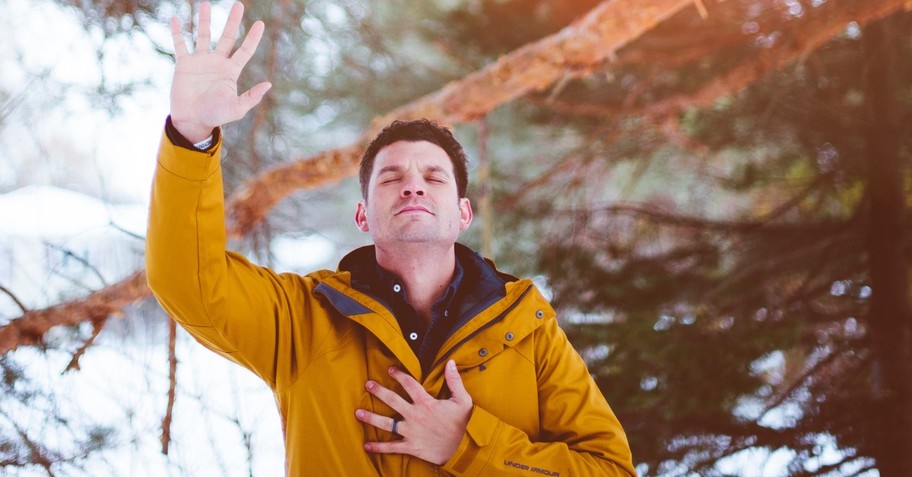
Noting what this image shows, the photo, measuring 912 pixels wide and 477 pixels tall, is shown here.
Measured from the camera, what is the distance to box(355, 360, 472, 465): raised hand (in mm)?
1338

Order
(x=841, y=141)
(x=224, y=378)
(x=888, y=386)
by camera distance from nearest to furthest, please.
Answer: (x=224, y=378), (x=888, y=386), (x=841, y=141)

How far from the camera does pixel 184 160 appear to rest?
1191 millimetres

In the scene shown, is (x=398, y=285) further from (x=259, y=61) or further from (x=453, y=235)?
(x=259, y=61)

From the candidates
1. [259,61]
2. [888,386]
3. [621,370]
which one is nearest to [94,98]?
[259,61]

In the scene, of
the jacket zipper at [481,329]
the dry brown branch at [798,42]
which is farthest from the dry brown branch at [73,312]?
the dry brown branch at [798,42]

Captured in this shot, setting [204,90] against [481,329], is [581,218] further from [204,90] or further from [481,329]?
[204,90]

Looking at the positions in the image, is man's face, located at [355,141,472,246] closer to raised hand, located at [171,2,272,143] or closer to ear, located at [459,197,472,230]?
ear, located at [459,197,472,230]

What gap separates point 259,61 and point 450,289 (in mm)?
1863

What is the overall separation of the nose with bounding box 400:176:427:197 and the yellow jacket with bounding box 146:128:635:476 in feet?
0.71

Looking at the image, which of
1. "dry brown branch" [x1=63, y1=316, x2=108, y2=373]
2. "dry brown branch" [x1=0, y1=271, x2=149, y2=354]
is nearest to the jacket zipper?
"dry brown branch" [x1=63, y1=316, x2=108, y2=373]

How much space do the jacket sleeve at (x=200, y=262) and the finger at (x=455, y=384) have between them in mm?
355

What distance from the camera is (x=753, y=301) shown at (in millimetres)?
3354

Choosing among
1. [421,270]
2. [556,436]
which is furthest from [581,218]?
[556,436]

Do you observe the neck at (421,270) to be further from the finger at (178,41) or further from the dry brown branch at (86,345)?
the dry brown branch at (86,345)
